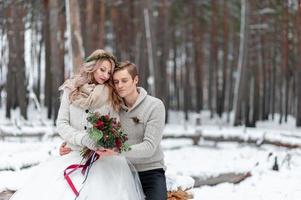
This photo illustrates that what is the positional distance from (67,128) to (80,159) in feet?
0.94

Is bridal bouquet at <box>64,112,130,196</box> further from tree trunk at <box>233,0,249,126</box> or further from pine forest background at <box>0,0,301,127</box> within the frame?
tree trunk at <box>233,0,249,126</box>

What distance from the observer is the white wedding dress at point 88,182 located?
Result: 3857 mm

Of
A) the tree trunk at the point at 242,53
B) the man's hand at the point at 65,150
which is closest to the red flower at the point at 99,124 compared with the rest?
the man's hand at the point at 65,150

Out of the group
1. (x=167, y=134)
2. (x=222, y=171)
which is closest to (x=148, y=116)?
(x=222, y=171)

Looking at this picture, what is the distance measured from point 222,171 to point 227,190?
241 cm

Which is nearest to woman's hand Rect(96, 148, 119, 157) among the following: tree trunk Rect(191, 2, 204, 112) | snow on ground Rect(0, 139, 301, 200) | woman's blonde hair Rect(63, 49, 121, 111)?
woman's blonde hair Rect(63, 49, 121, 111)

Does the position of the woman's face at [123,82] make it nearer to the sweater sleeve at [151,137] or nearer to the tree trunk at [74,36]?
the sweater sleeve at [151,137]

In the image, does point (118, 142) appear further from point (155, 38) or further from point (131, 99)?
point (155, 38)

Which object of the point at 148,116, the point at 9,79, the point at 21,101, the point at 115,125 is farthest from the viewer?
the point at 9,79

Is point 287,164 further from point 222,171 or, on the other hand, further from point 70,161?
point 70,161

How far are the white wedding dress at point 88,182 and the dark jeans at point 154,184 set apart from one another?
0.21 feet

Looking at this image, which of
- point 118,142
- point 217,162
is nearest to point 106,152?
point 118,142

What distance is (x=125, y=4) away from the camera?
1085 inches

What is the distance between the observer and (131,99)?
164 inches
